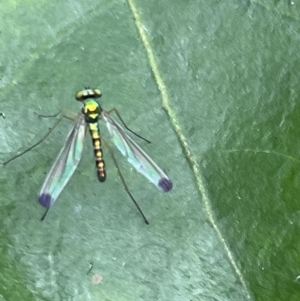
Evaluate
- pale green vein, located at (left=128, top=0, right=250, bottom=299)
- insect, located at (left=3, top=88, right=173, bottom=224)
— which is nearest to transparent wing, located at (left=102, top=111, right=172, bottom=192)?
insect, located at (left=3, top=88, right=173, bottom=224)

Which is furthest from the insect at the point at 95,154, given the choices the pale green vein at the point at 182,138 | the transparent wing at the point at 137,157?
the pale green vein at the point at 182,138

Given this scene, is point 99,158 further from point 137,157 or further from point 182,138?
point 182,138

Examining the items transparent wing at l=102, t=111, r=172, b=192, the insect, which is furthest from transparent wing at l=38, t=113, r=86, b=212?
transparent wing at l=102, t=111, r=172, b=192

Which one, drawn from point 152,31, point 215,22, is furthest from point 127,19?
point 215,22

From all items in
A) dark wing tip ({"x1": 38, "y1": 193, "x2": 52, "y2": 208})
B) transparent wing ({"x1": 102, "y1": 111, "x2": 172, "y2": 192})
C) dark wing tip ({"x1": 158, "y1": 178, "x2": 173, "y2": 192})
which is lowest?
dark wing tip ({"x1": 158, "y1": 178, "x2": 173, "y2": 192})

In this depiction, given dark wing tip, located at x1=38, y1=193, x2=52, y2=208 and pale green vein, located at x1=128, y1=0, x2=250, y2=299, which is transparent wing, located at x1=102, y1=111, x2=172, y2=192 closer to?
pale green vein, located at x1=128, y1=0, x2=250, y2=299

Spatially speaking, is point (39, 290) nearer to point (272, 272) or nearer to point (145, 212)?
point (145, 212)

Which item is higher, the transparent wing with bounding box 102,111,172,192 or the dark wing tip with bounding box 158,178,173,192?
the transparent wing with bounding box 102,111,172,192
